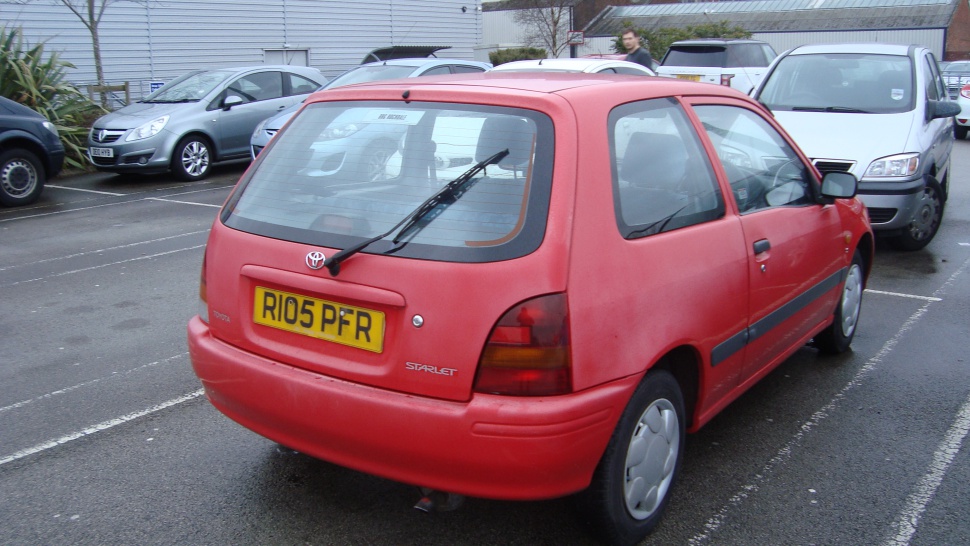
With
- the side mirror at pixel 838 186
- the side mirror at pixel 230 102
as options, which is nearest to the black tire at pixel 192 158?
the side mirror at pixel 230 102

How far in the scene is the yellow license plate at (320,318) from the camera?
286 centimetres

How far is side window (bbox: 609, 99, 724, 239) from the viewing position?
10.2ft

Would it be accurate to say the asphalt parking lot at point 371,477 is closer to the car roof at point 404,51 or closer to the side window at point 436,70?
the side window at point 436,70

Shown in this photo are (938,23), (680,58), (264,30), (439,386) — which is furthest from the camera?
(938,23)

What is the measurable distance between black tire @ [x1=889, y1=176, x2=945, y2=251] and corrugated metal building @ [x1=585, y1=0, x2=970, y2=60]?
124ft

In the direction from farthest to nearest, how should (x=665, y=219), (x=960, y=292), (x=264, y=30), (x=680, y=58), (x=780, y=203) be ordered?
(x=264, y=30) < (x=680, y=58) < (x=960, y=292) < (x=780, y=203) < (x=665, y=219)

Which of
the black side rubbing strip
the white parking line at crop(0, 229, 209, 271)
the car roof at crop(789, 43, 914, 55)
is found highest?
the car roof at crop(789, 43, 914, 55)

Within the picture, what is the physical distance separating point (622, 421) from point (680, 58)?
16.7 metres

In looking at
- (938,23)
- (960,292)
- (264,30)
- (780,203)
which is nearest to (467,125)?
(780,203)

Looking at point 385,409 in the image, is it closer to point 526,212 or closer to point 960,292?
point 526,212

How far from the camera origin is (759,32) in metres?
48.8

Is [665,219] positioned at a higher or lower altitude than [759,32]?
lower

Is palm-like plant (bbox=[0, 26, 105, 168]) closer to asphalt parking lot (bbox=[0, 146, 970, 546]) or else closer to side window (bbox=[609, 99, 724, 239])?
asphalt parking lot (bbox=[0, 146, 970, 546])

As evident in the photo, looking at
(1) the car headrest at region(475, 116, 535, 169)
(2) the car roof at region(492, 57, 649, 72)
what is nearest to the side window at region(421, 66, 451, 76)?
(2) the car roof at region(492, 57, 649, 72)
